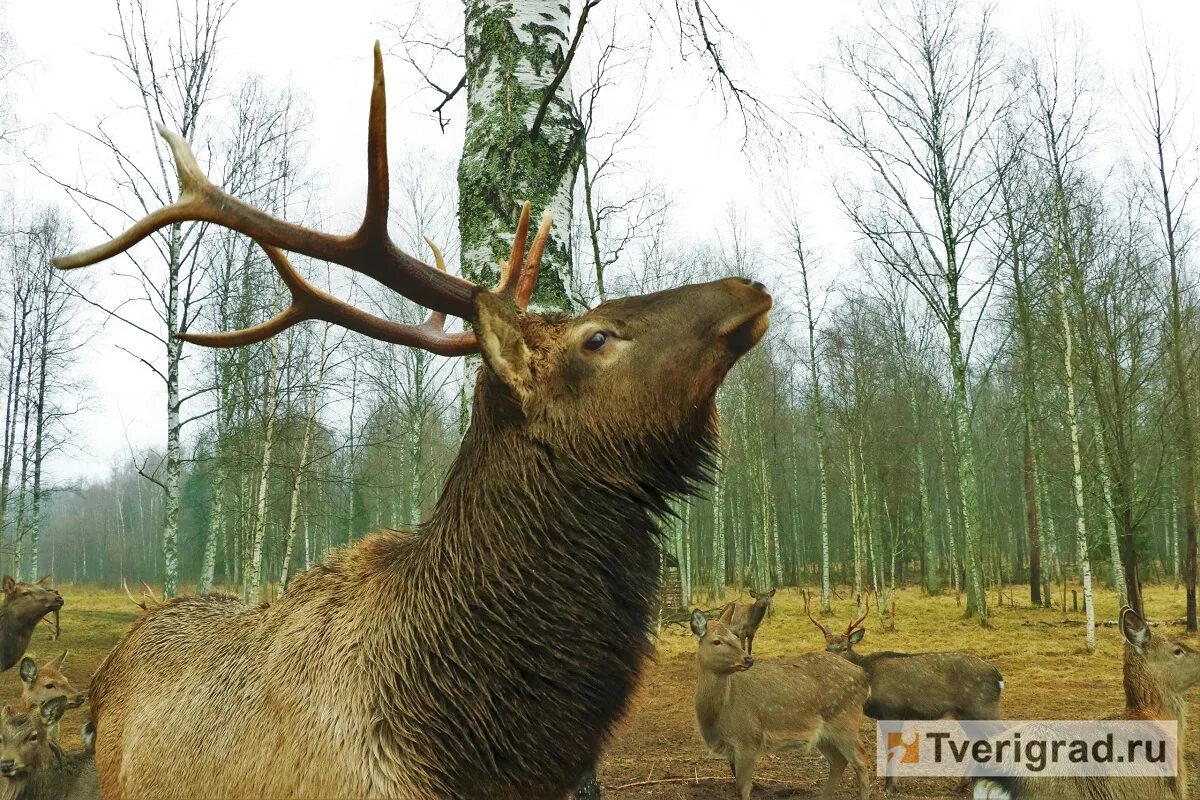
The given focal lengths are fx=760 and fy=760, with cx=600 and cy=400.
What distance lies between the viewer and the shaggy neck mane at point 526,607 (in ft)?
5.70

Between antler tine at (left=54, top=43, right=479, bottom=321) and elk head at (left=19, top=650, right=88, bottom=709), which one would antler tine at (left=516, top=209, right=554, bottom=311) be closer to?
antler tine at (left=54, top=43, right=479, bottom=321)

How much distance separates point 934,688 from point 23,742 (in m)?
7.91

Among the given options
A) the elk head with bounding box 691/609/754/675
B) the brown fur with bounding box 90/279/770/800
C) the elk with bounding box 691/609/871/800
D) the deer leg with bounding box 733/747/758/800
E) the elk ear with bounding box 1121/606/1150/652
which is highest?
the brown fur with bounding box 90/279/770/800

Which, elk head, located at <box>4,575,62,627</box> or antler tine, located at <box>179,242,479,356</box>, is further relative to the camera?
elk head, located at <box>4,575,62,627</box>

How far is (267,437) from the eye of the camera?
1655 centimetres

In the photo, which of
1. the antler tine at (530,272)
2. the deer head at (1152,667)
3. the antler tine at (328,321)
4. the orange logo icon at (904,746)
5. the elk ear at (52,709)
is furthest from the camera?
the orange logo icon at (904,746)

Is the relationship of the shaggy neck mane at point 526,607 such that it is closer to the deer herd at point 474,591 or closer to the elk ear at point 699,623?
the deer herd at point 474,591

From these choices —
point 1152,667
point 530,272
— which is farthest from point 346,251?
point 1152,667

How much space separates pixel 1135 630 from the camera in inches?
221

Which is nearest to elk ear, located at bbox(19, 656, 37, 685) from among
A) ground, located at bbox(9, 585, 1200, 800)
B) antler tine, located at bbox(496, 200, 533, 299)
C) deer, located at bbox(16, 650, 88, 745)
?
deer, located at bbox(16, 650, 88, 745)

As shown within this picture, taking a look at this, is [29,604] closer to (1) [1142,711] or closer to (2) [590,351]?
(2) [590,351]

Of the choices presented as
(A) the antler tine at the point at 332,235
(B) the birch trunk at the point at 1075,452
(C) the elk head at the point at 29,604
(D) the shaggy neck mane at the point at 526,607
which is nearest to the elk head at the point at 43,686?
(C) the elk head at the point at 29,604

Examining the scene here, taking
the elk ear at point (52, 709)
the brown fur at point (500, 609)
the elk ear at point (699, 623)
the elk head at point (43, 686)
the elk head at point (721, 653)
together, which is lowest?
the elk head at point (43, 686)

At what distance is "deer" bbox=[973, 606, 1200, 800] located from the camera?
4.52 metres
